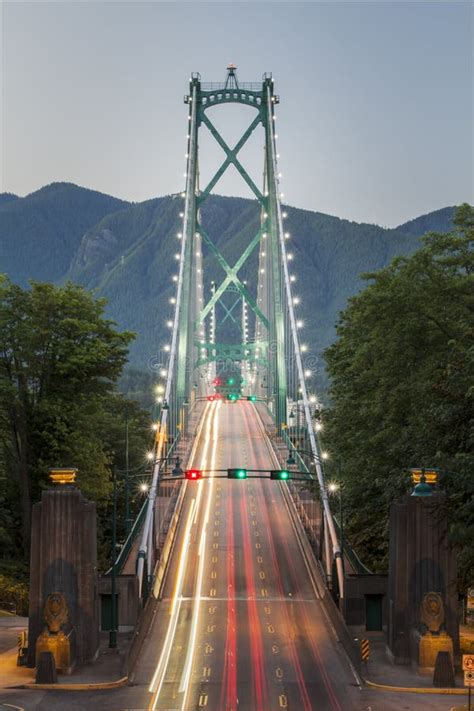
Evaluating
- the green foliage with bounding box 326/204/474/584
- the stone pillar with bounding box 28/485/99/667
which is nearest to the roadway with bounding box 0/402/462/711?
the stone pillar with bounding box 28/485/99/667

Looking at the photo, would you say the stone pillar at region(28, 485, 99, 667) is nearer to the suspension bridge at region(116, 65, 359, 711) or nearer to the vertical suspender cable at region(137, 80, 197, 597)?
the suspension bridge at region(116, 65, 359, 711)

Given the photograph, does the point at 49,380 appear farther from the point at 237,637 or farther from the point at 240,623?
the point at 237,637

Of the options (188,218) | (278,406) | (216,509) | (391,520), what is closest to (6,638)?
(391,520)

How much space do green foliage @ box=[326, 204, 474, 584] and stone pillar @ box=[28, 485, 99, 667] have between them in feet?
42.2

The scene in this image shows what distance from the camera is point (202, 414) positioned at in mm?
137250

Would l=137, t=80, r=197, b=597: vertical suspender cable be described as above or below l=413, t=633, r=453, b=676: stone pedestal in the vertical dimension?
above

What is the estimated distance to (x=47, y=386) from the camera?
67000 millimetres

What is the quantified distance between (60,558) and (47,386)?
2446 centimetres

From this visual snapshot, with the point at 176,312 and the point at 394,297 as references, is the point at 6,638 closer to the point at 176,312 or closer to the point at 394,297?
the point at 394,297

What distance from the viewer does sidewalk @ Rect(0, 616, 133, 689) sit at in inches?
1607

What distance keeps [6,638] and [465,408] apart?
76.7 feet

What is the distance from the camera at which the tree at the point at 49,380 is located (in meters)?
65.7

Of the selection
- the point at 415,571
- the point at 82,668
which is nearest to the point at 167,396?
the point at 82,668

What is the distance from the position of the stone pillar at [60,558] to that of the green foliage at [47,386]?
2051 centimetres
